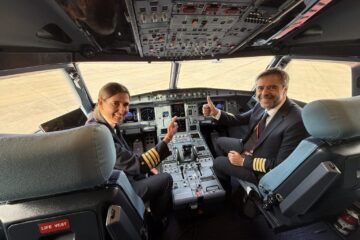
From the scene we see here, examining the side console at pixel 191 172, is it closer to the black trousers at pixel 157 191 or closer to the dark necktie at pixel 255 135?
the black trousers at pixel 157 191

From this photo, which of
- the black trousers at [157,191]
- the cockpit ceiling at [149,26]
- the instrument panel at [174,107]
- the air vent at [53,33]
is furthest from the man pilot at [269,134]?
the air vent at [53,33]

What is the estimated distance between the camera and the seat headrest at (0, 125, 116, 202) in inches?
28.1

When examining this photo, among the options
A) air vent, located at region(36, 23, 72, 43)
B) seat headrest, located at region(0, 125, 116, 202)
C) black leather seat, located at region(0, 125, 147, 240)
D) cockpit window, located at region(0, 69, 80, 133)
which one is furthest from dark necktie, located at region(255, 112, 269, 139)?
cockpit window, located at region(0, 69, 80, 133)

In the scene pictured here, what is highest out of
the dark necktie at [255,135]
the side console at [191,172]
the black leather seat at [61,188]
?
the black leather seat at [61,188]

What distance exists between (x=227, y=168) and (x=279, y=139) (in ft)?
1.97

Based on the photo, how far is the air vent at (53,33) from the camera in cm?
167

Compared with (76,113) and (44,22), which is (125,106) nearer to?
(44,22)

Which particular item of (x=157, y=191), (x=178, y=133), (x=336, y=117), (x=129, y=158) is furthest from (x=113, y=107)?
(x=178, y=133)

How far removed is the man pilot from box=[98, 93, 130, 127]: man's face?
3.43ft

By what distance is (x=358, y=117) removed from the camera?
111cm

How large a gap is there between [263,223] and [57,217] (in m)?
1.89

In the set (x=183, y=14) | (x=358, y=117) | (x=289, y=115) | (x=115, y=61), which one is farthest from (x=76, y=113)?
(x=358, y=117)

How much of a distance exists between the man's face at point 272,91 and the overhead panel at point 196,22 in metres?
0.44

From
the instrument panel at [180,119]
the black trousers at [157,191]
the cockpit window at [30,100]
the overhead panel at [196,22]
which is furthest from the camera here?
the cockpit window at [30,100]
